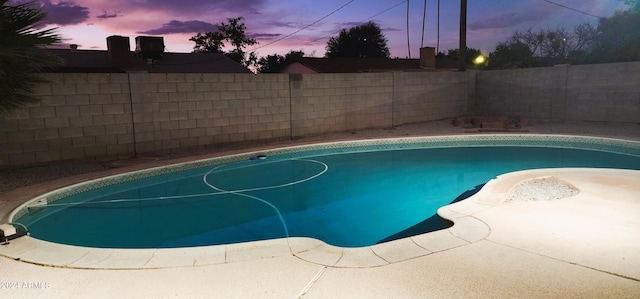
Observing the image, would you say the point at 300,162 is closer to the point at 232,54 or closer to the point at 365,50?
the point at 232,54

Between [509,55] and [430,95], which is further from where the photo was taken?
[509,55]

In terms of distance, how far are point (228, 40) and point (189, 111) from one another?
20.2 m

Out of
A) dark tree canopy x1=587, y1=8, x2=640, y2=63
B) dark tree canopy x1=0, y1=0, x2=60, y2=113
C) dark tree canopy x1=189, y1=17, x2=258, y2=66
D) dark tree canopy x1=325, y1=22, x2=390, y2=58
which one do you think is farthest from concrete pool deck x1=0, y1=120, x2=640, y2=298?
dark tree canopy x1=325, y1=22, x2=390, y2=58

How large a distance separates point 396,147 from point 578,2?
20.3 m

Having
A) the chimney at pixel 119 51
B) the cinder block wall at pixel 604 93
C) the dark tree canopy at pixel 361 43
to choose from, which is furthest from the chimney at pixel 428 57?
the chimney at pixel 119 51

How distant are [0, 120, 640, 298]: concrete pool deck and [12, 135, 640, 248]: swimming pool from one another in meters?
1.31

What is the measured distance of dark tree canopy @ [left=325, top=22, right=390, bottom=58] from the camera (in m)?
36.9

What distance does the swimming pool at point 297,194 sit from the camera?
5.01 m

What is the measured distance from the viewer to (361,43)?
36906 mm

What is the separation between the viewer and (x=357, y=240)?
4.77m

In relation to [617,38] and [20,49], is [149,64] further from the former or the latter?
[617,38]

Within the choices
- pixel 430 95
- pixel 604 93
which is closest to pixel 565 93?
pixel 604 93

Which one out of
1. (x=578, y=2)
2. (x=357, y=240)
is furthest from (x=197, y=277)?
(x=578, y=2)

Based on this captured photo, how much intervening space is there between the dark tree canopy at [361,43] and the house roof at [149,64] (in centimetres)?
1864
